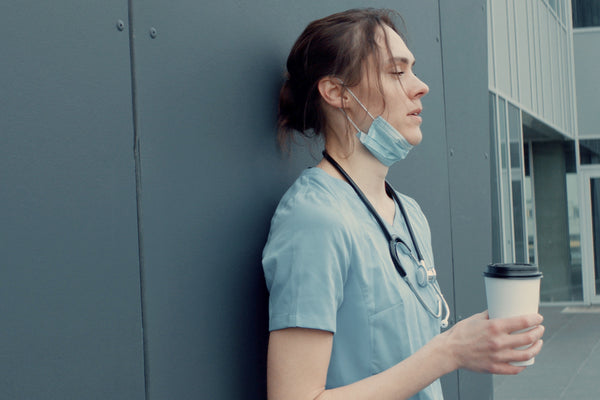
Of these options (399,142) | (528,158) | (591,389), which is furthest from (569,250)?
(399,142)

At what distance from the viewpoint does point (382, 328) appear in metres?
1.50

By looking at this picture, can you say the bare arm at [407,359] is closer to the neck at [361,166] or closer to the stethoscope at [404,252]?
the stethoscope at [404,252]

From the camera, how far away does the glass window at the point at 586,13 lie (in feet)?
44.7

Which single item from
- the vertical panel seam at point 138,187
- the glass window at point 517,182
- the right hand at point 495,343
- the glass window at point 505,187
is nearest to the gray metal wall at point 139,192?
the vertical panel seam at point 138,187

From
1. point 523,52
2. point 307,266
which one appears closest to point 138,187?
point 307,266

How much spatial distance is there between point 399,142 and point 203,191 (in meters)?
0.52

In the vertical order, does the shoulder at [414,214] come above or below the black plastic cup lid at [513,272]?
above

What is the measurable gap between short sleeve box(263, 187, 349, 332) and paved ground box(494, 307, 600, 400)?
19.5ft

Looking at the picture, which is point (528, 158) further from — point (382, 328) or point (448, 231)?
point (382, 328)

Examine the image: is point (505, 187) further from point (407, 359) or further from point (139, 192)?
point (139, 192)

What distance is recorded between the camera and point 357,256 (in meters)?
1.48

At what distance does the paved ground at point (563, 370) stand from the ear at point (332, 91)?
5830 millimetres

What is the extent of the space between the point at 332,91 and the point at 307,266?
0.50m

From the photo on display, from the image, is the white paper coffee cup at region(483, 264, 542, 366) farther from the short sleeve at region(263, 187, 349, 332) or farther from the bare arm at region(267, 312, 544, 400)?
the short sleeve at region(263, 187, 349, 332)
